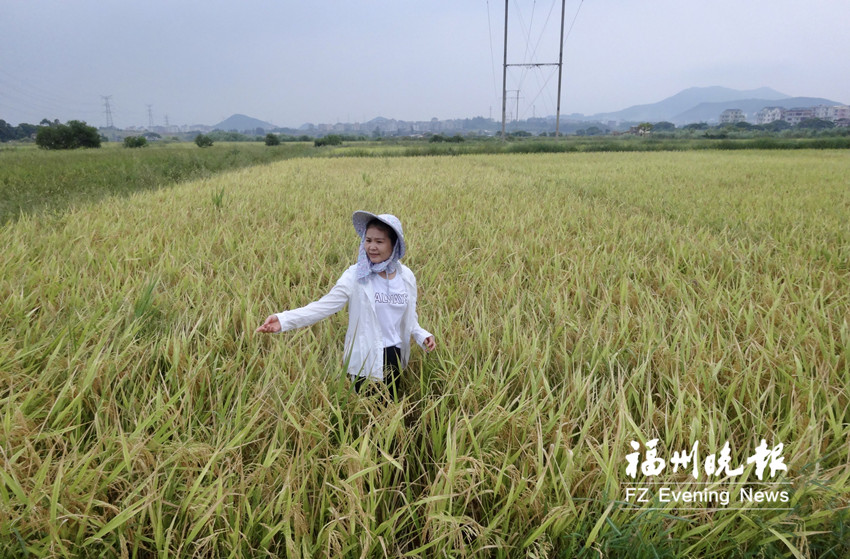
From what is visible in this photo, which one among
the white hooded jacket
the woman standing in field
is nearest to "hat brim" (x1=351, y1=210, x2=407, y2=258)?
the woman standing in field

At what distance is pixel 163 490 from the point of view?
0.95 meters

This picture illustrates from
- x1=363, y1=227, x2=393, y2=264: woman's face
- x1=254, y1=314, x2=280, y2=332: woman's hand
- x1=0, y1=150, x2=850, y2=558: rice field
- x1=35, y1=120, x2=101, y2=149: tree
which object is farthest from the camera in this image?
x1=35, y1=120, x2=101, y2=149: tree

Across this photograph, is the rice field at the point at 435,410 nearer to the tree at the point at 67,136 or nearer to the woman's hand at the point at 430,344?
the woman's hand at the point at 430,344

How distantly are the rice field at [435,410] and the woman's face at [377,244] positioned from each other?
1.25 ft

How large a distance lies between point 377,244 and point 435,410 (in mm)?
547

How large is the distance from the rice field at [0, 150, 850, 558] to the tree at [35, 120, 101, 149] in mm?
→ 34952

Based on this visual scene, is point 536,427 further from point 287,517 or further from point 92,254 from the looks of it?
point 92,254

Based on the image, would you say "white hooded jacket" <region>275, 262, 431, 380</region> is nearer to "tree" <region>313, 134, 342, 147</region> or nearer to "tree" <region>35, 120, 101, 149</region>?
"tree" <region>313, 134, 342, 147</region>

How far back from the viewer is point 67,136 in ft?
97.5

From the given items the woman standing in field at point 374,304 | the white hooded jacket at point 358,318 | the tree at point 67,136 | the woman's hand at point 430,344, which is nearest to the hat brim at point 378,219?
the woman standing in field at point 374,304

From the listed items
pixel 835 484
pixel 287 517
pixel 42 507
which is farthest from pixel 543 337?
pixel 42 507

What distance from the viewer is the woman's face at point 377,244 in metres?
1.45

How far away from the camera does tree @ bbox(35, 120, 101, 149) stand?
29094 millimetres

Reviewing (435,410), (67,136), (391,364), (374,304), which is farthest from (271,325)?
(67,136)
